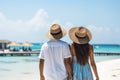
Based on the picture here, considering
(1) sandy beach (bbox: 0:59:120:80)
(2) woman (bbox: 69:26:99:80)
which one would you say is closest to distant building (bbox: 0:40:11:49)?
(1) sandy beach (bbox: 0:59:120:80)

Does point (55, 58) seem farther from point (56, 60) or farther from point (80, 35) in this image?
point (80, 35)

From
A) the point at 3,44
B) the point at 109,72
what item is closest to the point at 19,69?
the point at 109,72

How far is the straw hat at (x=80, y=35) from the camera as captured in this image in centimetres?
470

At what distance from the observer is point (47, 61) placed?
4.60 metres

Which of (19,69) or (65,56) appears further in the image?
(19,69)

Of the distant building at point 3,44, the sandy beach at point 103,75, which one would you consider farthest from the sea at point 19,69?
the distant building at point 3,44

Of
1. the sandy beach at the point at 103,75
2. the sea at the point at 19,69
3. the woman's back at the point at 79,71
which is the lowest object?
the sea at the point at 19,69

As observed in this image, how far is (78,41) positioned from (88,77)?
1.66ft

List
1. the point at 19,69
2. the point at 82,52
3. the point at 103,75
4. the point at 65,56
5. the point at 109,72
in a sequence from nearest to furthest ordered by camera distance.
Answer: the point at 65,56, the point at 82,52, the point at 103,75, the point at 109,72, the point at 19,69

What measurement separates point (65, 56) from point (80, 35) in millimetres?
388

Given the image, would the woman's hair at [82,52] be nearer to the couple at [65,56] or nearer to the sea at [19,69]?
the couple at [65,56]

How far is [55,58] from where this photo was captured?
4582 millimetres

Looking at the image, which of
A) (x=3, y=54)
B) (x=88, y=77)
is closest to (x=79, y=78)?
(x=88, y=77)

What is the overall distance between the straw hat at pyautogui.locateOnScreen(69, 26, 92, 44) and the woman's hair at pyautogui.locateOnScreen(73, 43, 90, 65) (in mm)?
62
